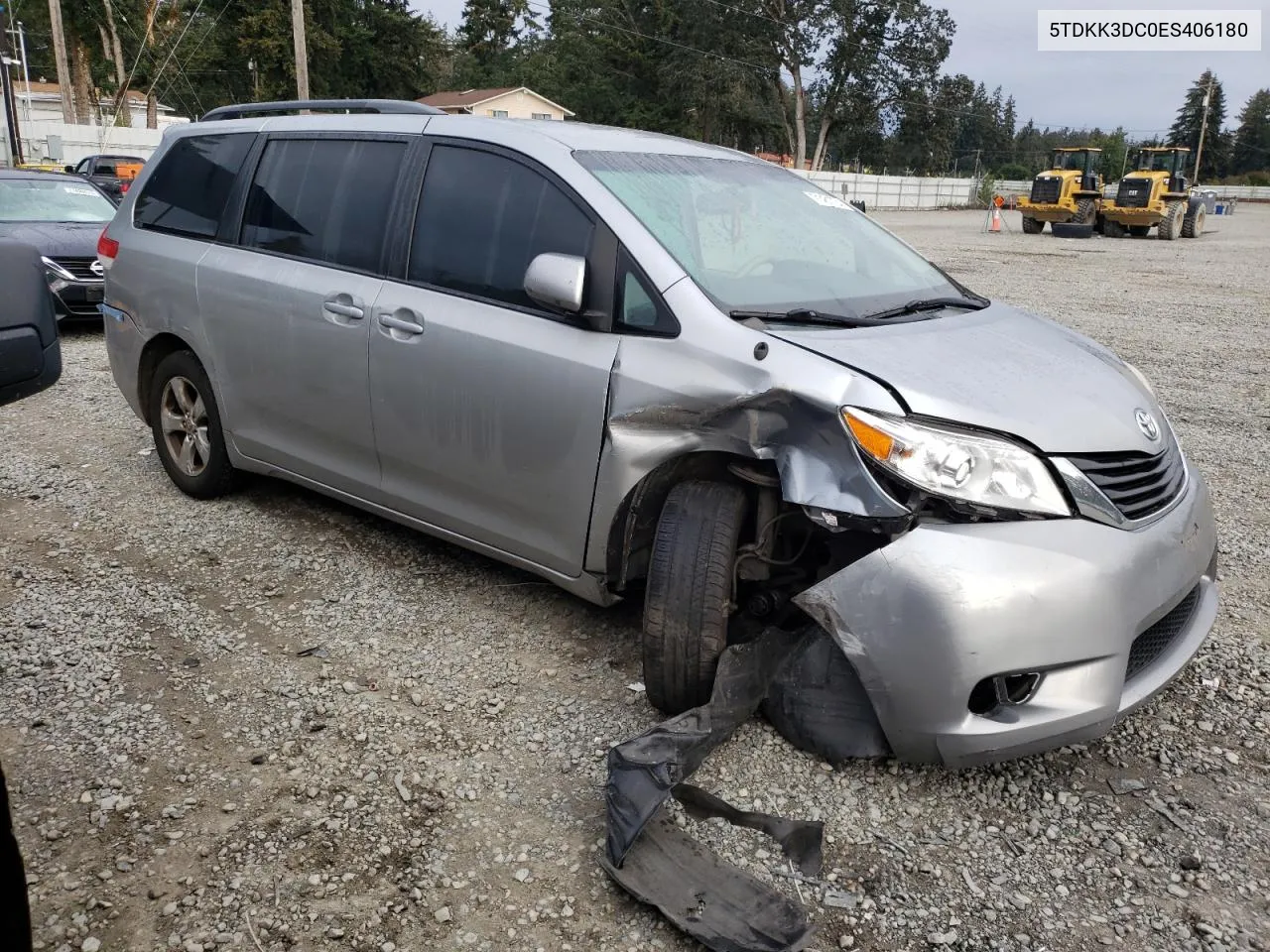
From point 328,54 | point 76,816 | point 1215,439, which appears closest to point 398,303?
point 76,816

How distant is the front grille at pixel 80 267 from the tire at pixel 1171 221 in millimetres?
25646

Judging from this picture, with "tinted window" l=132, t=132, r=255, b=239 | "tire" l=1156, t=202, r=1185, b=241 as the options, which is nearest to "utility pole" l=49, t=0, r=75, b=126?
"tire" l=1156, t=202, r=1185, b=241

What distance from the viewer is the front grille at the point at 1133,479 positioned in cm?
270

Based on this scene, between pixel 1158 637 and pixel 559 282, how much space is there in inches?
78.5

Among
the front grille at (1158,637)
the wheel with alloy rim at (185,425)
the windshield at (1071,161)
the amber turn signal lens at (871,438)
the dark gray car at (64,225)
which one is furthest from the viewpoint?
the windshield at (1071,161)

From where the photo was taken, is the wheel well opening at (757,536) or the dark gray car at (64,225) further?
the dark gray car at (64,225)

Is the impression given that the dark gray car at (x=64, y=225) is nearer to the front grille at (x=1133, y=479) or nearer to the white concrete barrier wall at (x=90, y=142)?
the front grille at (x=1133, y=479)

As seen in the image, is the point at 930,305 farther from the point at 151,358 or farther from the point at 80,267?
the point at 80,267

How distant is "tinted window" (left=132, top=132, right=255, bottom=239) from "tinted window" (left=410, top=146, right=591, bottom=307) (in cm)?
134

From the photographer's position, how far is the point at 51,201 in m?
10.4

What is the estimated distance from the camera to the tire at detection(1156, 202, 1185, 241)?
2638 cm

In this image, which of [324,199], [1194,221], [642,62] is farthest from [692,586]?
[642,62]

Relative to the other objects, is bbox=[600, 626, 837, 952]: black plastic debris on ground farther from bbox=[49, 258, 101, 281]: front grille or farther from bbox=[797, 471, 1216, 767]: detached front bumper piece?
bbox=[49, 258, 101, 281]: front grille

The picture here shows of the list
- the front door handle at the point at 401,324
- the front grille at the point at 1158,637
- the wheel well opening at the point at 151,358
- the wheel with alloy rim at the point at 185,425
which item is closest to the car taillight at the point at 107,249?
the wheel well opening at the point at 151,358
